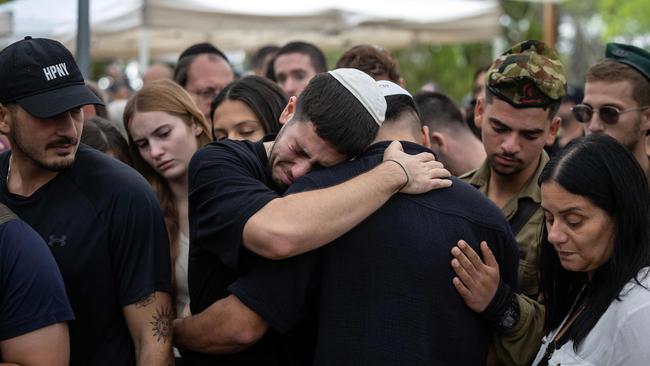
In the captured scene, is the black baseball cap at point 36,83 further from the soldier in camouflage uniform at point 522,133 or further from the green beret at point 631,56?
the green beret at point 631,56

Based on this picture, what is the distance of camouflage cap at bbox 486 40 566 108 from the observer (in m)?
3.85

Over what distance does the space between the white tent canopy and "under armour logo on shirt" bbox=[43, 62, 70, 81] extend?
17.2 ft

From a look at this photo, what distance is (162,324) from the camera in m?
3.16

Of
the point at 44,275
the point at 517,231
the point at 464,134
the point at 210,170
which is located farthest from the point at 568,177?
the point at 464,134

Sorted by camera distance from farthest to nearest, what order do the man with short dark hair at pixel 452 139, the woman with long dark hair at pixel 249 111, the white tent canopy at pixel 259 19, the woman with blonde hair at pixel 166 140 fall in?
1. the white tent canopy at pixel 259 19
2. the man with short dark hair at pixel 452 139
3. the woman with blonde hair at pixel 166 140
4. the woman with long dark hair at pixel 249 111

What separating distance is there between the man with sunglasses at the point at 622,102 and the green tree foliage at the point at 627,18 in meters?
22.7

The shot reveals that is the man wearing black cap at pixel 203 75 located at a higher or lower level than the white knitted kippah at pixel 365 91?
lower

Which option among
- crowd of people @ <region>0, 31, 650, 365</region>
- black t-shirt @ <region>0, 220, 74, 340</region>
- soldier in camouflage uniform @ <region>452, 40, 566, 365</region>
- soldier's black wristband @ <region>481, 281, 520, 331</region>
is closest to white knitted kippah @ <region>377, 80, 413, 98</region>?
crowd of people @ <region>0, 31, 650, 365</region>

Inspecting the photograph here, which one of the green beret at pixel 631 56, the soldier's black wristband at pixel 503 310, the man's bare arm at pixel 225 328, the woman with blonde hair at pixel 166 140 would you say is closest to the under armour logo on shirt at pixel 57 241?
the man's bare arm at pixel 225 328

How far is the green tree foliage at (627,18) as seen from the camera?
25.7m

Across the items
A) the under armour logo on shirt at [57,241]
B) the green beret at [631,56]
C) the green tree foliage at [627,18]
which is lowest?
the green tree foliage at [627,18]

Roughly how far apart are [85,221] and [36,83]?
0.51 m

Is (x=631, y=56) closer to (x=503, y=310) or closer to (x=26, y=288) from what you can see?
(x=503, y=310)

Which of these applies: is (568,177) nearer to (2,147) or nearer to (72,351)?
(72,351)
